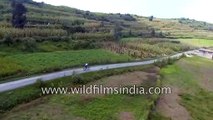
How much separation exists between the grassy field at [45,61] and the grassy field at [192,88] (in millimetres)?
14529

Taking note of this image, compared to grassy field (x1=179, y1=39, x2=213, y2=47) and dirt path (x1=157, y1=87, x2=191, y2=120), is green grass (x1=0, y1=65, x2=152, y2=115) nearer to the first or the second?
dirt path (x1=157, y1=87, x2=191, y2=120)

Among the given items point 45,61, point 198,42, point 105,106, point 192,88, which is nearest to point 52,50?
point 45,61

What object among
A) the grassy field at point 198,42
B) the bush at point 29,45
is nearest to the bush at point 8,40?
the bush at point 29,45

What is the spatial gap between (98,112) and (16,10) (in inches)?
2578

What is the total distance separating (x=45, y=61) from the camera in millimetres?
67625

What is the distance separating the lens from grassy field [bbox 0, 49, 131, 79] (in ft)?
193

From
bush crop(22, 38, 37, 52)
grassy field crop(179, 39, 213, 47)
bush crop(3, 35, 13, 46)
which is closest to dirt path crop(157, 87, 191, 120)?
bush crop(22, 38, 37, 52)

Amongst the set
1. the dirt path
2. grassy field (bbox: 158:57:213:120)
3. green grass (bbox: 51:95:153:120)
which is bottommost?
grassy field (bbox: 158:57:213:120)

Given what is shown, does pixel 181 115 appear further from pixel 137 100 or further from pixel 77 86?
pixel 77 86

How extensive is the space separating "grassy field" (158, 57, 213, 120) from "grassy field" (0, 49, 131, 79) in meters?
14.5

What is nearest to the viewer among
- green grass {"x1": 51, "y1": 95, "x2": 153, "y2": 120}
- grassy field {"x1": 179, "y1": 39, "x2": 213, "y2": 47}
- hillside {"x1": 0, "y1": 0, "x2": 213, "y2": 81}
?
green grass {"x1": 51, "y1": 95, "x2": 153, "y2": 120}

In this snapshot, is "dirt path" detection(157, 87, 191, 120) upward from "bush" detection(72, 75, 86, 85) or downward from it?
downward

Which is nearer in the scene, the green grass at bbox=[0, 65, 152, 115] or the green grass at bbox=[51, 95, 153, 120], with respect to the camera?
the green grass at bbox=[0, 65, 152, 115]

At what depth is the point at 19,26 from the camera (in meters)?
99.9
